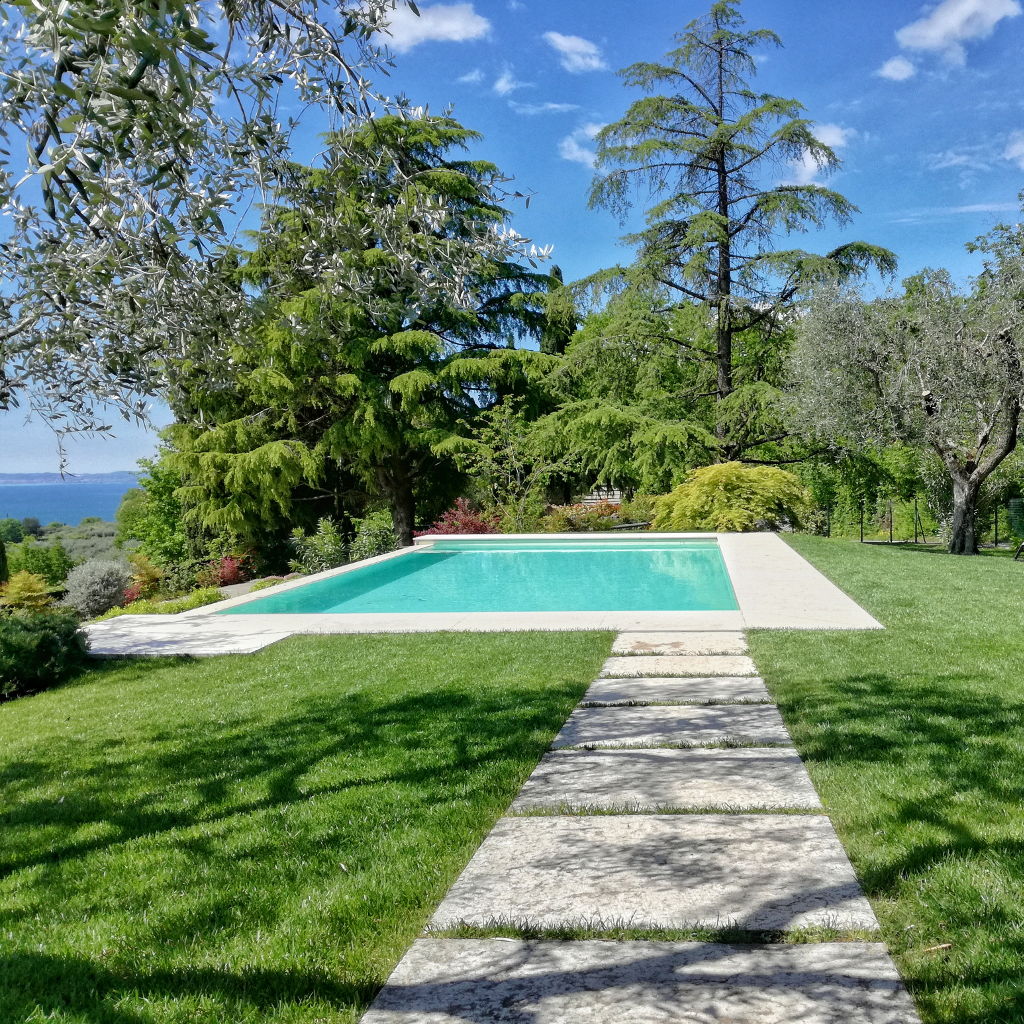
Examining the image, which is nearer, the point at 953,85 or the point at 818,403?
the point at 818,403

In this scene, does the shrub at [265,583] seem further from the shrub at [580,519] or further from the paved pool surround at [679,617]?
the shrub at [580,519]

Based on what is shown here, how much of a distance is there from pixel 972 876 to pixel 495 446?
17984 millimetres

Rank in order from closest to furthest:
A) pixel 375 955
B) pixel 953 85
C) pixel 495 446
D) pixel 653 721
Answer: pixel 375 955
pixel 653 721
pixel 495 446
pixel 953 85

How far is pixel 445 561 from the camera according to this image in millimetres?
16016

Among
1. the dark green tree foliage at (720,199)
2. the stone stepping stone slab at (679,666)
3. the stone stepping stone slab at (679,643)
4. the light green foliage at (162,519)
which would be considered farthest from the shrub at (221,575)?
the stone stepping stone slab at (679,666)

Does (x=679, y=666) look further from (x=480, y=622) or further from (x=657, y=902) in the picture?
(x=657, y=902)

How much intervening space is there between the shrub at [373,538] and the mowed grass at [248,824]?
12159 mm

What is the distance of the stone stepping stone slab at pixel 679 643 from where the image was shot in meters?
6.87

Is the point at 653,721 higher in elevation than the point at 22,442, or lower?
lower

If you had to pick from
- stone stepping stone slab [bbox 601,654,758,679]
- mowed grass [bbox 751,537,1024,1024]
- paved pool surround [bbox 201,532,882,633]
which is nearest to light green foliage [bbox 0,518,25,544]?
paved pool surround [bbox 201,532,882,633]

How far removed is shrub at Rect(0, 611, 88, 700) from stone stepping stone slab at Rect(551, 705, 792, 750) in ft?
16.0

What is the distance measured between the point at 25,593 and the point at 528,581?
8.90 m

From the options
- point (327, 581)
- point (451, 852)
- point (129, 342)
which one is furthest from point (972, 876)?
point (327, 581)

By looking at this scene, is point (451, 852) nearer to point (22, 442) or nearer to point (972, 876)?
point (972, 876)
